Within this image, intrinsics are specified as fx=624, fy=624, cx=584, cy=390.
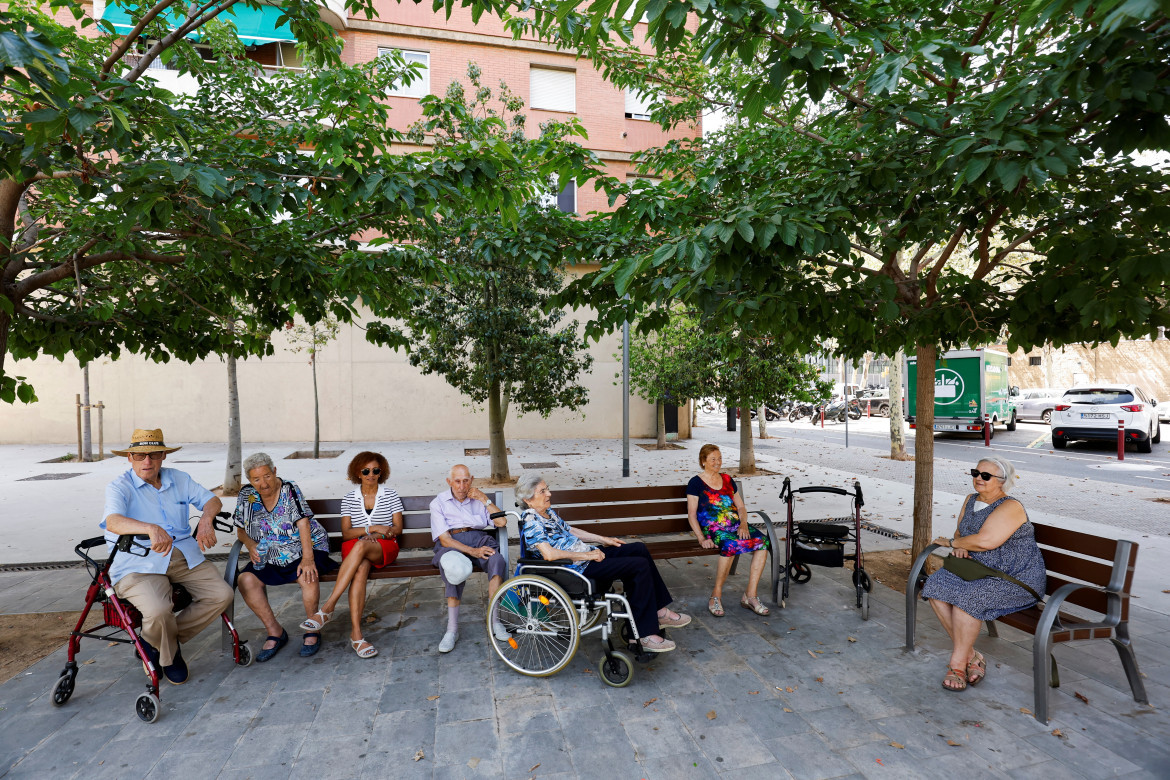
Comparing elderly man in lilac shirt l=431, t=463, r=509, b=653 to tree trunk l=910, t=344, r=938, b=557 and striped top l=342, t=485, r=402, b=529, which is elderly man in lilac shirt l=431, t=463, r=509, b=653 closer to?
striped top l=342, t=485, r=402, b=529

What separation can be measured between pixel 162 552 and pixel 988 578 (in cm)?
495

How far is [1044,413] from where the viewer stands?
2670cm

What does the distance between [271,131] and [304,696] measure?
198 inches

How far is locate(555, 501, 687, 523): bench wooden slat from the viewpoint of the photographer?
209 inches

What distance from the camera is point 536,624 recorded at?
3896mm

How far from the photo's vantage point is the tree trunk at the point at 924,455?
5.62m

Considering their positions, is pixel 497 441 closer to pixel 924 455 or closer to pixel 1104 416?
pixel 924 455

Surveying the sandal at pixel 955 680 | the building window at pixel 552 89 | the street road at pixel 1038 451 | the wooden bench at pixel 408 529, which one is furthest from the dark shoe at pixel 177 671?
the building window at pixel 552 89

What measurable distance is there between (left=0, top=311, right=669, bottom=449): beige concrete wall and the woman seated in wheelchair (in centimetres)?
1268

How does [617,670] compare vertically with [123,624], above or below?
below

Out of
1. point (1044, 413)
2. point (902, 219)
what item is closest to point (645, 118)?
point (902, 219)

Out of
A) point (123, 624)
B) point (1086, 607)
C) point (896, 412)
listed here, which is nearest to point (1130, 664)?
point (1086, 607)

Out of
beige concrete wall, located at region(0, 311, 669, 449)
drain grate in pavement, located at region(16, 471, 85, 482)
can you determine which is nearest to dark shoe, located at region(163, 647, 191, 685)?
drain grate in pavement, located at region(16, 471, 85, 482)

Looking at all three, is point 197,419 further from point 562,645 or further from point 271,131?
point 562,645
